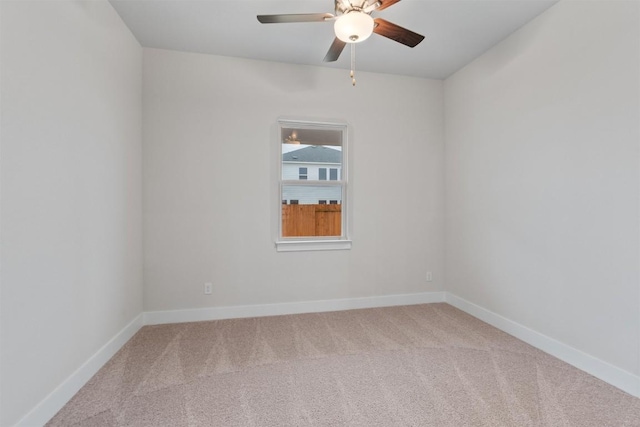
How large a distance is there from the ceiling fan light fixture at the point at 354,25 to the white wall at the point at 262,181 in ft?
5.35

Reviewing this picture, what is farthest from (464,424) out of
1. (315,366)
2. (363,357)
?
(315,366)

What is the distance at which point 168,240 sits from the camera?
123 inches

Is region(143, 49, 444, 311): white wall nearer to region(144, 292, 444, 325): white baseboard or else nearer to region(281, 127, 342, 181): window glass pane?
region(144, 292, 444, 325): white baseboard

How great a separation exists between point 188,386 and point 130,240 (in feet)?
4.90

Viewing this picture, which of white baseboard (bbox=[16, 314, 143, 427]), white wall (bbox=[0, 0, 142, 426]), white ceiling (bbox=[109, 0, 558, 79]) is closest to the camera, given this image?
white wall (bbox=[0, 0, 142, 426])

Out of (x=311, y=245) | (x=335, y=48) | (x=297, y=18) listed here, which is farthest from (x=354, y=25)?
(x=311, y=245)

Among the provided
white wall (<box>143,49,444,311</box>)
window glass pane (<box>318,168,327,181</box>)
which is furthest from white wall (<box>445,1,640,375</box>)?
window glass pane (<box>318,168,327,181</box>)

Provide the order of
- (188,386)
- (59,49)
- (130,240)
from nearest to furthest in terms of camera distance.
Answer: (59,49)
(188,386)
(130,240)

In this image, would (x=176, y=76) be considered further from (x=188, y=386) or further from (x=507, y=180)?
(x=507, y=180)

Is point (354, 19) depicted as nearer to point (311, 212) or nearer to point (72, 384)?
point (311, 212)

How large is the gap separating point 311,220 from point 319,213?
0.13 m

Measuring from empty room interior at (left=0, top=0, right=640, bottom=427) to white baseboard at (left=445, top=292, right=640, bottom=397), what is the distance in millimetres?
18

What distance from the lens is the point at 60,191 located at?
179cm

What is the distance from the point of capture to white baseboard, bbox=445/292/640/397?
196 cm
